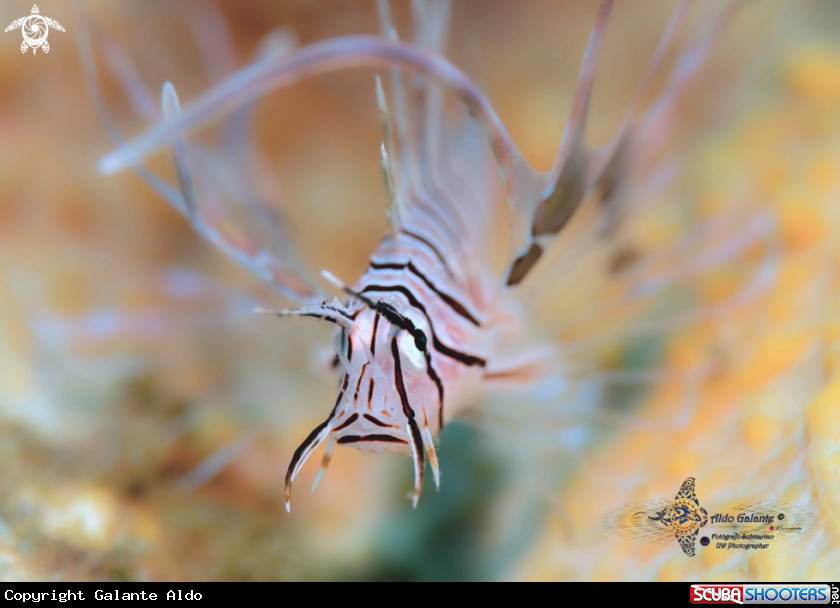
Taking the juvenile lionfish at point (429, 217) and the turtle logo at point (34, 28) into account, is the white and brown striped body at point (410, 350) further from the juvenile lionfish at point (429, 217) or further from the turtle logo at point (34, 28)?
the turtle logo at point (34, 28)

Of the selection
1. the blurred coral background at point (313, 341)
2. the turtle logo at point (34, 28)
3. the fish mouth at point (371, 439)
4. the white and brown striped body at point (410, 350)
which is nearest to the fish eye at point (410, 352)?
the white and brown striped body at point (410, 350)

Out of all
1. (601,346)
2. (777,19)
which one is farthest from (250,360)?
(777,19)

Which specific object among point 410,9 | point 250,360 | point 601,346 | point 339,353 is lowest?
point 339,353

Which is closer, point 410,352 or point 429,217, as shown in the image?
point 410,352

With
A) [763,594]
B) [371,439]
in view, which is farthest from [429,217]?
[763,594]

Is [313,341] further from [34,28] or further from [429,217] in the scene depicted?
[34,28]

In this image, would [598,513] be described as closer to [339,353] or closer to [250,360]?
[339,353]
